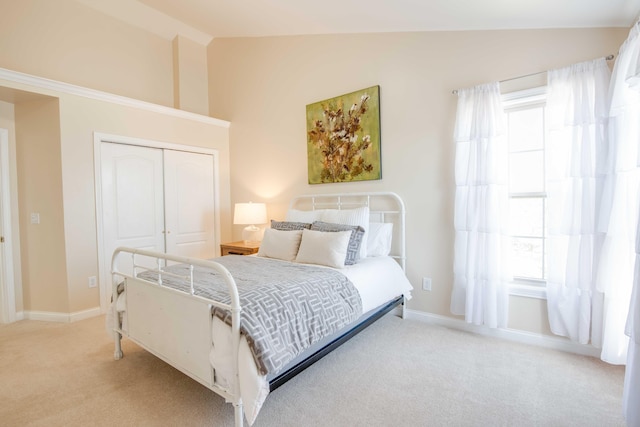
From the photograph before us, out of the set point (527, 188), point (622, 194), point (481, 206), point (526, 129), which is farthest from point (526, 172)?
point (622, 194)

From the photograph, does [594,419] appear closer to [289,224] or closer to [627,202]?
[627,202]

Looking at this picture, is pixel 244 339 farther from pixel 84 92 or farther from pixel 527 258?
pixel 84 92

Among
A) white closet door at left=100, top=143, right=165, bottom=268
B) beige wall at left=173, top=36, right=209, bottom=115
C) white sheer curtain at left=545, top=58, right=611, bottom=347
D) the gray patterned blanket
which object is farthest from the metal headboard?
beige wall at left=173, top=36, right=209, bottom=115

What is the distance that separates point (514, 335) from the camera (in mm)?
2570

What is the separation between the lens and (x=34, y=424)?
164 cm

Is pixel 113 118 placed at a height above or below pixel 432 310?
above

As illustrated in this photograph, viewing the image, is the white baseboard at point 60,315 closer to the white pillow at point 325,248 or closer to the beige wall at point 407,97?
the beige wall at point 407,97

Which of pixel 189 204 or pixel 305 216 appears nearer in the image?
pixel 305 216

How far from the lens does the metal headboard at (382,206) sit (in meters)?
3.08

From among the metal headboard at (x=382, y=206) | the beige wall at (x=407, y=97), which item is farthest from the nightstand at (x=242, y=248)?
the metal headboard at (x=382, y=206)

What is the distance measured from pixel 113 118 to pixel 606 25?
4507mm

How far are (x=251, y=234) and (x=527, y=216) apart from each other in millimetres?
3078

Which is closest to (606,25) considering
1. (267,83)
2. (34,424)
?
(267,83)

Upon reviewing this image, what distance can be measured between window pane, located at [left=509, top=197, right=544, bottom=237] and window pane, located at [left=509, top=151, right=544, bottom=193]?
0.33 feet
